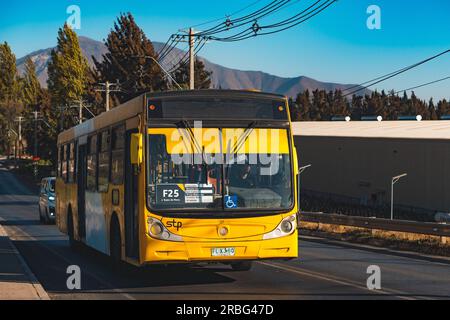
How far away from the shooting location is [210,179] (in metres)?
12.8

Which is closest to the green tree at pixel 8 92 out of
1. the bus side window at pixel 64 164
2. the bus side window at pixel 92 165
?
the bus side window at pixel 64 164

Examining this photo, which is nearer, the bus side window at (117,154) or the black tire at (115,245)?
the bus side window at (117,154)

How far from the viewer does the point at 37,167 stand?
340 ft


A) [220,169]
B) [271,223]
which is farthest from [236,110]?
[271,223]

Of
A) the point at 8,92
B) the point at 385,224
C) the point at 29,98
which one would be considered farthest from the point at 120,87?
the point at 8,92

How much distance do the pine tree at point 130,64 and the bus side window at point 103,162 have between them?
239 feet

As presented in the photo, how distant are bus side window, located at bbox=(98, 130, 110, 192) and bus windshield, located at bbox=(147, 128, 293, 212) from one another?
116 inches

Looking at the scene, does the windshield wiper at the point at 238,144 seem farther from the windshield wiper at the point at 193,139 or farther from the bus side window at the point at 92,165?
the bus side window at the point at 92,165

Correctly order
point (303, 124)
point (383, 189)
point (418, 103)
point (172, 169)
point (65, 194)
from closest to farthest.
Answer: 1. point (172, 169)
2. point (65, 194)
3. point (383, 189)
4. point (303, 124)
5. point (418, 103)

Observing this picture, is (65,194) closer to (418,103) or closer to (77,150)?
(77,150)

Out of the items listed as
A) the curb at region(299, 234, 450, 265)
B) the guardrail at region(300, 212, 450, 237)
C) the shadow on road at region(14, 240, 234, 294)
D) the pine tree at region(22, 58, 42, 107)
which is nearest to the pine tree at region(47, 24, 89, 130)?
the pine tree at region(22, 58, 42, 107)

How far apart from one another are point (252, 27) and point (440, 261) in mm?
18445

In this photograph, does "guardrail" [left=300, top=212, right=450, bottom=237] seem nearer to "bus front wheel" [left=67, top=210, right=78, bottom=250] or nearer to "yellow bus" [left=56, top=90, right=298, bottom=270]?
"bus front wheel" [left=67, top=210, right=78, bottom=250]

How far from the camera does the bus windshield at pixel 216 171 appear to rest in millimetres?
12703
